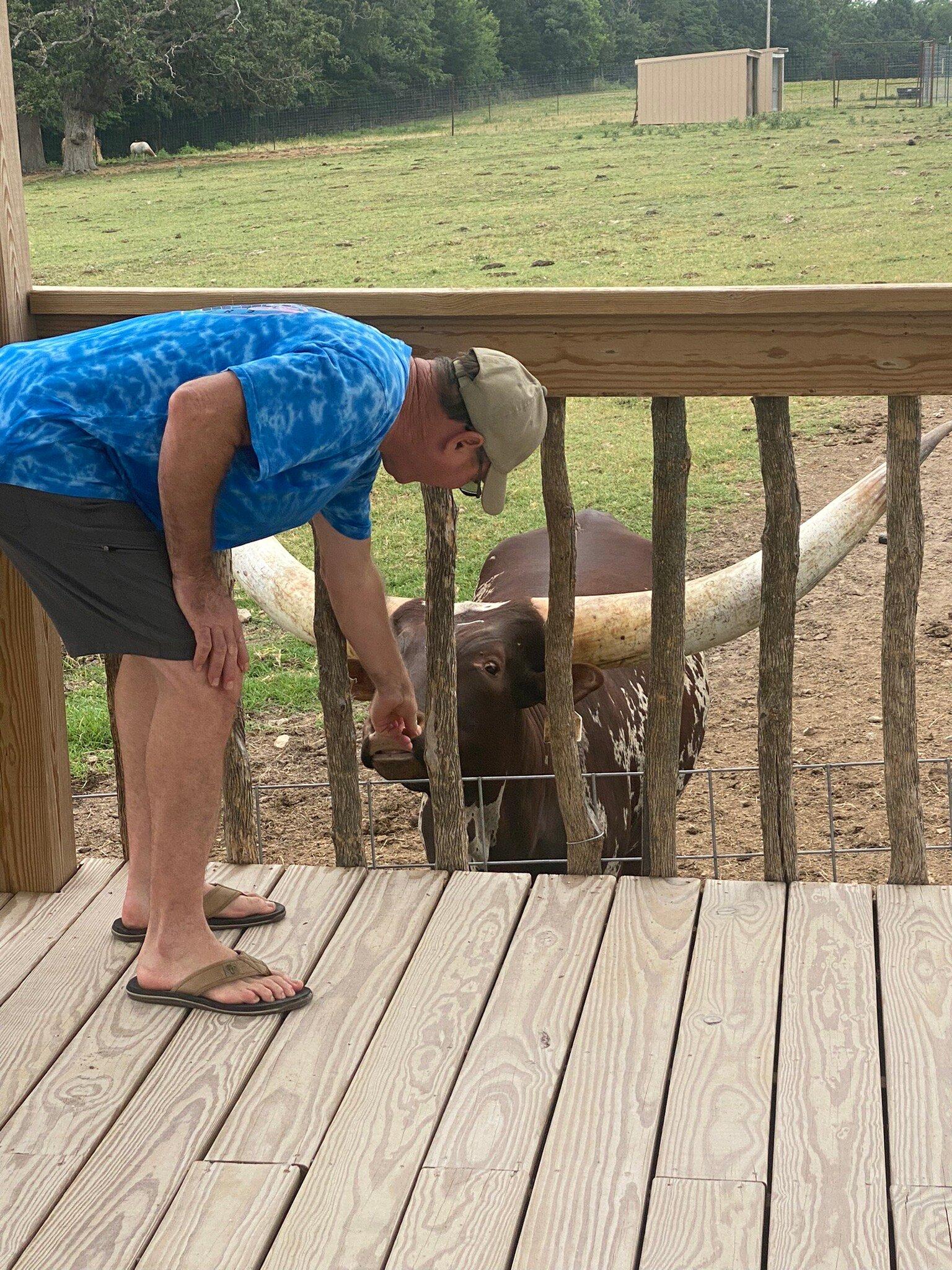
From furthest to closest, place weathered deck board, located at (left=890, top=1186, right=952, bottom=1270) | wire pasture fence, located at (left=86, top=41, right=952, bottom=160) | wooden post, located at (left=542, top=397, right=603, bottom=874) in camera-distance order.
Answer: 1. wire pasture fence, located at (left=86, top=41, right=952, bottom=160)
2. wooden post, located at (left=542, top=397, right=603, bottom=874)
3. weathered deck board, located at (left=890, top=1186, right=952, bottom=1270)

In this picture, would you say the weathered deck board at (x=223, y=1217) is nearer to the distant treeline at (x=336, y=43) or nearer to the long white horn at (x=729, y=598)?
the long white horn at (x=729, y=598)

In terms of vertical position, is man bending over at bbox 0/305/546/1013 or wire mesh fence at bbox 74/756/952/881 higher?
man bending over at bbox 0/305/546/1013

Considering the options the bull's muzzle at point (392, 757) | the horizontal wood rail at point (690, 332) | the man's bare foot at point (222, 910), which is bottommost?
the man's bare foot at point (222, 910)

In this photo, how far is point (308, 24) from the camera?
3241cm

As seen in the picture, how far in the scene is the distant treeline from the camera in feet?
97.3

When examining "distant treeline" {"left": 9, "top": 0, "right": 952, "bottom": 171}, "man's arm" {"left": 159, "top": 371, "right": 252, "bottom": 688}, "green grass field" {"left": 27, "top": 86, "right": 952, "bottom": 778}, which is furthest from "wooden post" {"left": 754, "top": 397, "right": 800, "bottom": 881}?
"distant treeline" {"left": 9, "top": 0, "right": 952, "bottom": 171}

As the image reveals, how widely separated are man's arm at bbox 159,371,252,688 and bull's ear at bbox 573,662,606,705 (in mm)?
1015

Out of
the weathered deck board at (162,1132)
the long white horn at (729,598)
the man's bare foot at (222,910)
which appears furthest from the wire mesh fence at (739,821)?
the weathered deck board at (162,1132)

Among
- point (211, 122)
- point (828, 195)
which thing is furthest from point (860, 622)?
point (211, 122)

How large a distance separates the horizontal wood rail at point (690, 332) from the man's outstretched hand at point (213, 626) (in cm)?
57

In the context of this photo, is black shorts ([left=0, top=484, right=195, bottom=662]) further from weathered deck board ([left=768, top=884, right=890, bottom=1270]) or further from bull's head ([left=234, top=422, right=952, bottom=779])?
weathered deck board ([left=768, top=884, right=890, bottom=1270])

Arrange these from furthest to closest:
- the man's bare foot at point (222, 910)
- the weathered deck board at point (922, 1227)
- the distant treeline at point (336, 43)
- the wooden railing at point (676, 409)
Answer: the distant treeline at point (336, 43) < the man's bare foot at point (222, 910) < the wooden railing at point (676, 409) < the weathered deck board at point (922, 1227)

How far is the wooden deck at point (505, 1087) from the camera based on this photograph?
5.36 ft

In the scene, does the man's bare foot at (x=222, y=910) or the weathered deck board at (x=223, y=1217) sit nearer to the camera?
the weathered deck board at (x=223, y=1217)
